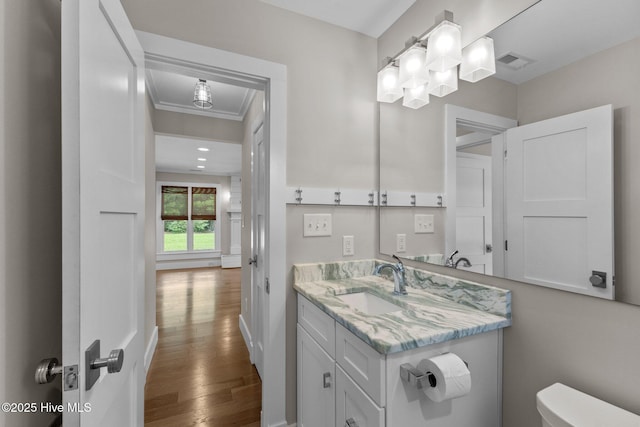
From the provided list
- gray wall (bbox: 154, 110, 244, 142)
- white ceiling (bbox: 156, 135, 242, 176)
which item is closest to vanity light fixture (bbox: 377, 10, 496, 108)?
gray wall (bbox: 154, 110, 244, 142)

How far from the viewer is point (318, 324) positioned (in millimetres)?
1309

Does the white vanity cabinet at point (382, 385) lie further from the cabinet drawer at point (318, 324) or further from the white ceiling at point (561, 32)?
the white ceiling at point (561, 32)

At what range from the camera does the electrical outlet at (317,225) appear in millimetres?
1627

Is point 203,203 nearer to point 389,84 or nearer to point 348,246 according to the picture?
point 348,246

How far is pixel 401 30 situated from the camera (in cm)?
164

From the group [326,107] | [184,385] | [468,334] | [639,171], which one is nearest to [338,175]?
[326,107]

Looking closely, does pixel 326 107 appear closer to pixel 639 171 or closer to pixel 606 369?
pixel 639 171

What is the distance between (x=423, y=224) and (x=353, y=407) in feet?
3.27

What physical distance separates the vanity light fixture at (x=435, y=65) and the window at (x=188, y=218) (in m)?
6.58

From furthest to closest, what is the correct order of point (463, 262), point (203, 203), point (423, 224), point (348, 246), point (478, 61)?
point (203, 203) < point (348, 246) < point (423, 224) < point (463, 262) < point (478, 61)

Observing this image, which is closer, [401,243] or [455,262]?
[455,262]

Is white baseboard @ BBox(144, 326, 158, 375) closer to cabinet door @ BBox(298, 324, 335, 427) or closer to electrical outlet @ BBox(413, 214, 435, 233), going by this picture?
cabinet door @ BBox(298, 324, 335, 427)

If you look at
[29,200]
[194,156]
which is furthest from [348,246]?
[194,156]

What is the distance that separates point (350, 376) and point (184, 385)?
1722 mm
